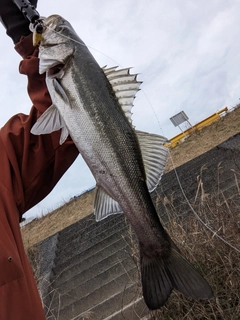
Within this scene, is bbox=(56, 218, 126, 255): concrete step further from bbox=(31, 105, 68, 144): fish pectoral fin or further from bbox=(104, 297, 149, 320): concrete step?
bbox=(31, 105, 68, 144): fish pectoral fin

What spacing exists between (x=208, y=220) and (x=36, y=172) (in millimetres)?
2237

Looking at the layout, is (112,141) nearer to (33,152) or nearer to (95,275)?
(33,152)

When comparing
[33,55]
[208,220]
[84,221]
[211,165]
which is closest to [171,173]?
[211,165]

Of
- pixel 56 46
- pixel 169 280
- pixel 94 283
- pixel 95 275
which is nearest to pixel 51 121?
pixel 56 46

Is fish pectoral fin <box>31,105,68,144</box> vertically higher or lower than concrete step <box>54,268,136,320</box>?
higher

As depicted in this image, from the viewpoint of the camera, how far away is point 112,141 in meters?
1.48

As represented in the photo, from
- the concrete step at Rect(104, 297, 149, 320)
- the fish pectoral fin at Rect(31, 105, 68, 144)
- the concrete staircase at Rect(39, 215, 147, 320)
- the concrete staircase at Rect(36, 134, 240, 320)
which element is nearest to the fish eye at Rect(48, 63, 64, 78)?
the fish pectoral fin at Rect(31, 105, 68, 144)

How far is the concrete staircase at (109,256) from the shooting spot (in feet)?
13.1

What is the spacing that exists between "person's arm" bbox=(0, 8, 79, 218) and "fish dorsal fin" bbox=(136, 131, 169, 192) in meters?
0.55

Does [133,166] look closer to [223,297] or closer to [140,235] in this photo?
[140,235]

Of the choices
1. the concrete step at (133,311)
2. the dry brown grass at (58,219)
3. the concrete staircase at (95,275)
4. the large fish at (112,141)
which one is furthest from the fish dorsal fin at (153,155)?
the dry brown grass at (58,219)

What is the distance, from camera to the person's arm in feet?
6.18

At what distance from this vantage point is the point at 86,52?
1589 millimetres

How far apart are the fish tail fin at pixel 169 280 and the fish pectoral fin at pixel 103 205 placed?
247mm
